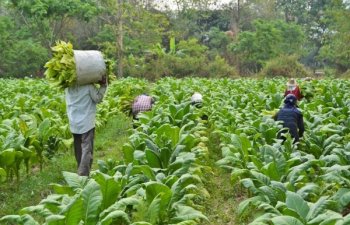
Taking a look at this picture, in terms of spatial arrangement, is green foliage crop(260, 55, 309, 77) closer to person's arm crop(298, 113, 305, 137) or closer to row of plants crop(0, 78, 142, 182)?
row of plants crop(0, 78, 142, 182)

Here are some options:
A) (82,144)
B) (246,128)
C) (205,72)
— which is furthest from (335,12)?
(82,144)

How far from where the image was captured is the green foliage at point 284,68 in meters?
36.2

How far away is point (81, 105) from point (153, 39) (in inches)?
1298

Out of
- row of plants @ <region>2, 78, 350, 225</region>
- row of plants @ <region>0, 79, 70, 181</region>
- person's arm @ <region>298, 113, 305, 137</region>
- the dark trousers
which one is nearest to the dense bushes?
row of plants @ <region>0, 79, 70, 181</region>

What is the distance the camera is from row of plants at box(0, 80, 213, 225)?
4371mm

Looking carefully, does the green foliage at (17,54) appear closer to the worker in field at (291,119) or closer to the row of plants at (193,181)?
the row of plants at (193,181)

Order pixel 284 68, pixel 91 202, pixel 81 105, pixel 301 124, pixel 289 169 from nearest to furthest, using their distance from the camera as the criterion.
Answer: pixel 91 202 → pixel 289 169 → pixel 81 105 → pixel 301 124 → pixel 284 68

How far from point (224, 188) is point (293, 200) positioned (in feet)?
11.1

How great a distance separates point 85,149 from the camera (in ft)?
23.9

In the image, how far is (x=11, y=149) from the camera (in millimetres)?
6699

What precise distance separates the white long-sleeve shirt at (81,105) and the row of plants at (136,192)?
77 centimetres

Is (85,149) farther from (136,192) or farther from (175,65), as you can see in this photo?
(175,65)

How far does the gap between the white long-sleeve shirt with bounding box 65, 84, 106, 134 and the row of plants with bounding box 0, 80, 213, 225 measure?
2.52 ft

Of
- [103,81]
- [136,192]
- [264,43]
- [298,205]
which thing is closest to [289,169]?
[298,205]
